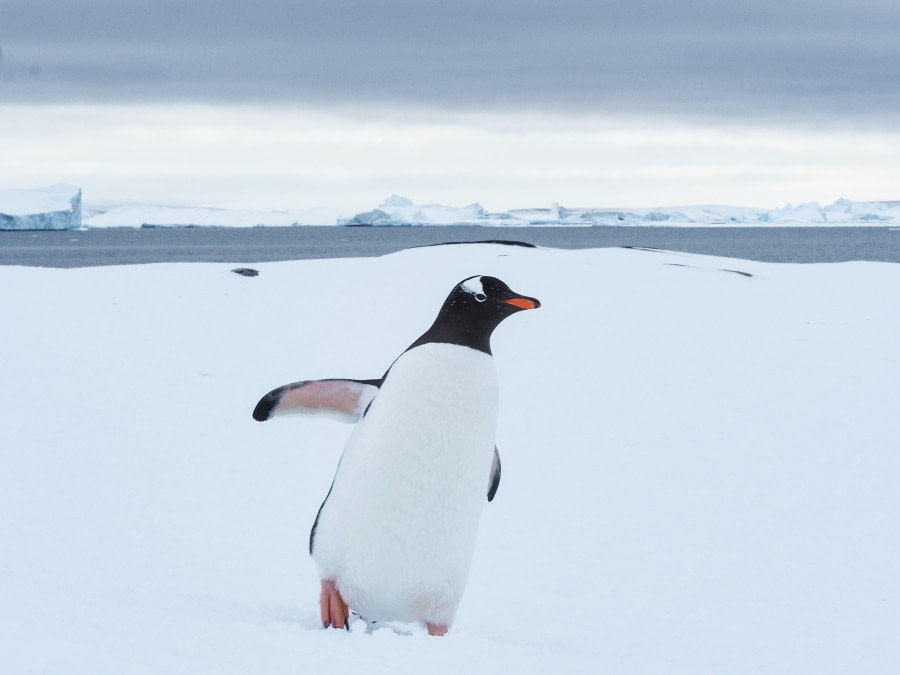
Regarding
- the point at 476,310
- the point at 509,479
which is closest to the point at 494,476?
the point at 476,310

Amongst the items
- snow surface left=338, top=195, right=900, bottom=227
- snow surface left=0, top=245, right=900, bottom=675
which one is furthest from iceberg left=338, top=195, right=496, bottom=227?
snow surface left=0, top=245, right=900, bottom=675

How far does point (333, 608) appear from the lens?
3428mm

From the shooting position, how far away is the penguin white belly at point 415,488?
3.32 m

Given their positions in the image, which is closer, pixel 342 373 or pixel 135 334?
pixel 342 373

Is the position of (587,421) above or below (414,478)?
below

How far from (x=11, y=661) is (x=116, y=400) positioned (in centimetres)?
498

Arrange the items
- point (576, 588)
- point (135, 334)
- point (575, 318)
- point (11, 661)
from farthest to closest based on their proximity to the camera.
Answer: point (575, 318)
point (135, 334)
point (576, 588)
point (11, 661)

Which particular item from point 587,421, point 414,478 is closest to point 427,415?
point 414,478

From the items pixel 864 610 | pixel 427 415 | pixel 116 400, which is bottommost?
pixel 864 610

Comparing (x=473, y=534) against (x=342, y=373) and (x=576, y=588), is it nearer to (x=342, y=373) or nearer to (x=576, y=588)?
(x=576, y=588)

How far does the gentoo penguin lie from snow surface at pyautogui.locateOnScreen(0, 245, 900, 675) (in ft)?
0.65

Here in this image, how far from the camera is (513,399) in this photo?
763 cm

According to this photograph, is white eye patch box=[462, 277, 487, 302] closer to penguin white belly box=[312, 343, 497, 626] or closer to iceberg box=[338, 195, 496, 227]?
penguin white belly box=[312, 343, 497, 626]

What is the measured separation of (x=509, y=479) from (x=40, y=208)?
79482mm
